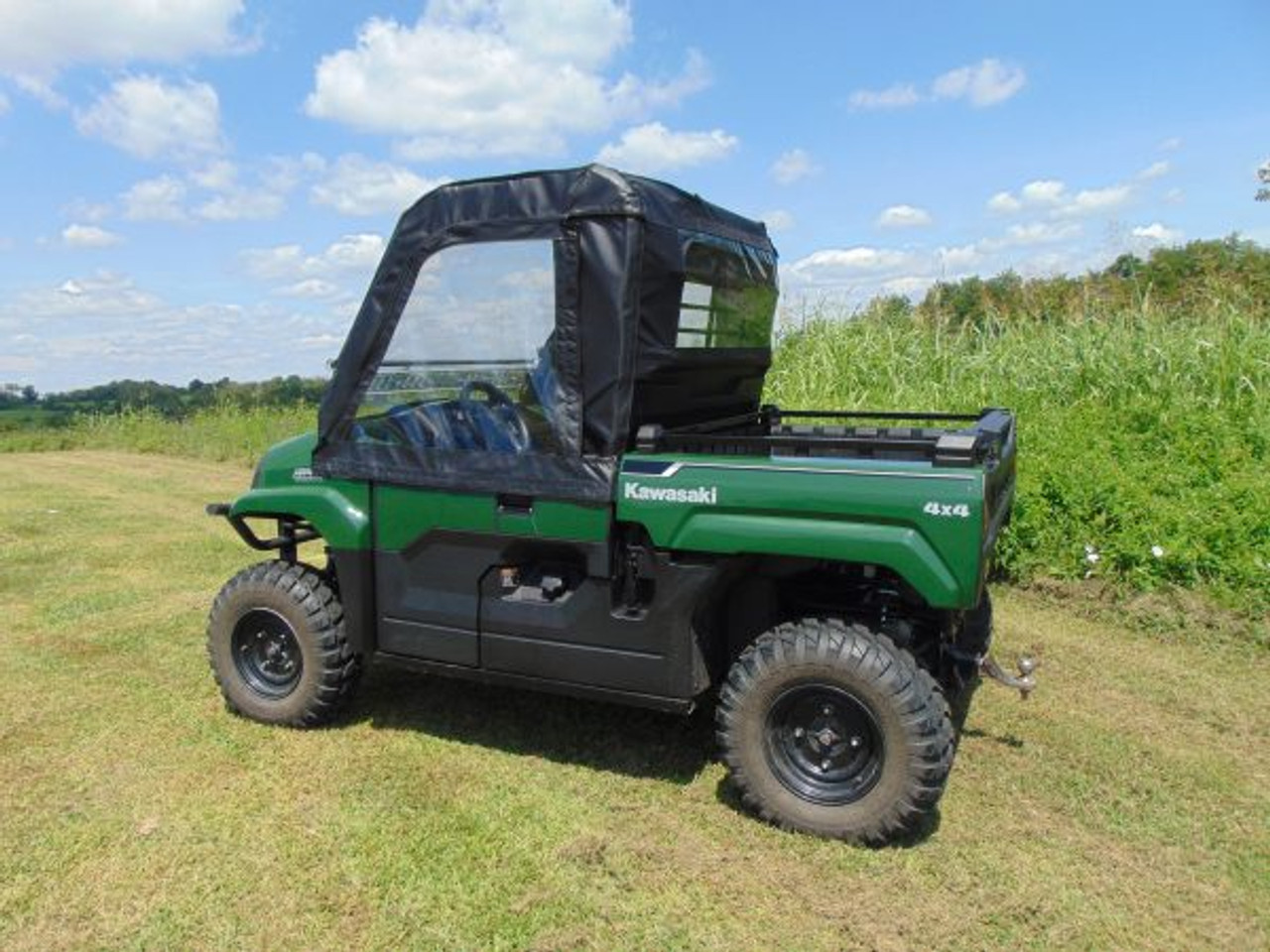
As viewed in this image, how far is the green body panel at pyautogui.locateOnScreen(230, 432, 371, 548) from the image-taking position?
12.8 feet

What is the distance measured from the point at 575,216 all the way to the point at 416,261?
0.65m

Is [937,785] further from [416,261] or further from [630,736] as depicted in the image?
[416,261]

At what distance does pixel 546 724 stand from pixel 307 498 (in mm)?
1298

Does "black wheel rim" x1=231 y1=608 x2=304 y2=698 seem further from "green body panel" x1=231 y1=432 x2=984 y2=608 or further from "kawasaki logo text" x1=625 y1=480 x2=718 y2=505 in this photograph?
"kawasaki logo text" x1=625 y1=480 x2=718 y2=505

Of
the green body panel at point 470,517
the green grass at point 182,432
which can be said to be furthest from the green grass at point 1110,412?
the green grass at point 182,432

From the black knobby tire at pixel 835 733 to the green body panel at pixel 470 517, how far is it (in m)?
0.68

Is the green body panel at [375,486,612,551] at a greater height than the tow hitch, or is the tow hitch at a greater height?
the green body panel at [375,486,612,551]

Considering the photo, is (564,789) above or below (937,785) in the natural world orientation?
below

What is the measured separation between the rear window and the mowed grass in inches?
61.5

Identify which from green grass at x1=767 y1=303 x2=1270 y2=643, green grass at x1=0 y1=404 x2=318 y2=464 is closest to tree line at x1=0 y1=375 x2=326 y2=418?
green grass at x1=0 y1=404 x2=318 y2=464

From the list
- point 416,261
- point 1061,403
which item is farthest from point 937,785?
point 1061,403

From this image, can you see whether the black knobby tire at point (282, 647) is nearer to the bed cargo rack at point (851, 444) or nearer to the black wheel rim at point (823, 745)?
the bed cargo rack at point (851, 444)

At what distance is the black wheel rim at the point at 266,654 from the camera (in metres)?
4.20

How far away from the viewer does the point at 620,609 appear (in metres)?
3.50
